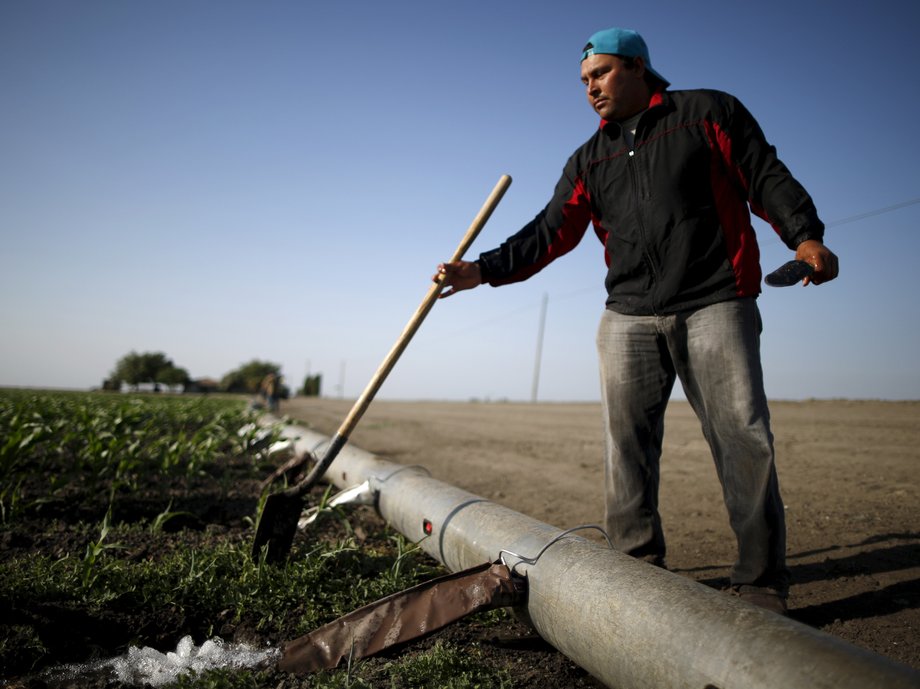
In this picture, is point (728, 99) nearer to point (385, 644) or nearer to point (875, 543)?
point (385, 644)

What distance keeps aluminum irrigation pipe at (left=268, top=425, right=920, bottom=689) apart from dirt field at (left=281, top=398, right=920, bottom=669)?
3.21ft

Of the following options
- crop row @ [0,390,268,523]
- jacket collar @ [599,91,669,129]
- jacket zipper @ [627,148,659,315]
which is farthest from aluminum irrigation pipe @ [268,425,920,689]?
crop row @ [0,390,268,523]

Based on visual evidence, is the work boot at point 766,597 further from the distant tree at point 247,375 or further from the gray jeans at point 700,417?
the distant tree at point 247,375

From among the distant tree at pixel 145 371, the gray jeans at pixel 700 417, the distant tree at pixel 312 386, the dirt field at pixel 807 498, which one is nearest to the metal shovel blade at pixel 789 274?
the gray jeans at pixel 700 417

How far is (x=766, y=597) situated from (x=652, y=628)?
0.78m

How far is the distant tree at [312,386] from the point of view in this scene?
292 feet

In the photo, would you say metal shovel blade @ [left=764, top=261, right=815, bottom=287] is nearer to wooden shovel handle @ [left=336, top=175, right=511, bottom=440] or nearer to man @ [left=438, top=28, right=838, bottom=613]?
man @ [left=438, top=28, right=838, bottom=613]

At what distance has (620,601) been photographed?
1360 millimetres

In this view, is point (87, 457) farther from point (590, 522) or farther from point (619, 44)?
point (619, 44)

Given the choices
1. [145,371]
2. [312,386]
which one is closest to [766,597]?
[312,386]

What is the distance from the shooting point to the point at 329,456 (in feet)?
8.82

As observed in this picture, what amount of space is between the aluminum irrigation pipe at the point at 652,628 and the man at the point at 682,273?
1.87 ft

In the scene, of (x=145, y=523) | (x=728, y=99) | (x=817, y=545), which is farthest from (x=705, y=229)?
(x=145, y=523)

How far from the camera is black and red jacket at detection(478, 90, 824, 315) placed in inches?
75.0
